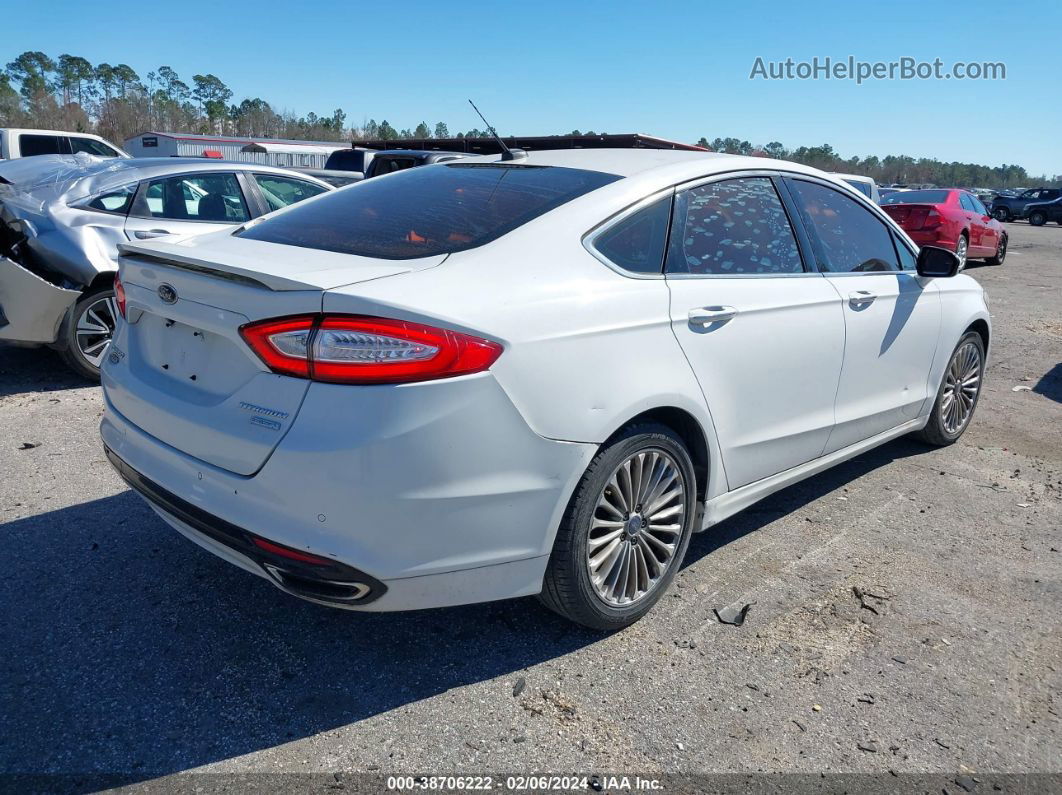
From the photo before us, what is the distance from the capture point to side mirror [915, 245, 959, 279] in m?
4.41

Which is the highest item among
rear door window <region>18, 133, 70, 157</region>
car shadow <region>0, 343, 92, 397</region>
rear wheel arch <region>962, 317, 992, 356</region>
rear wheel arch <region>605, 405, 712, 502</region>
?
rear door window <region>18, 133, 70, 157</region>

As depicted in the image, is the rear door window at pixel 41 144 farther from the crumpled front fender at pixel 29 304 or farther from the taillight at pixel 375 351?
the taillight at pixel 375 351

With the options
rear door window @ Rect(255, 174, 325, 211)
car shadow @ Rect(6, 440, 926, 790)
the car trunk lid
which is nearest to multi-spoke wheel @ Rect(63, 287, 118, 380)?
rear door window @ Rect(255, 174, 325, 211)

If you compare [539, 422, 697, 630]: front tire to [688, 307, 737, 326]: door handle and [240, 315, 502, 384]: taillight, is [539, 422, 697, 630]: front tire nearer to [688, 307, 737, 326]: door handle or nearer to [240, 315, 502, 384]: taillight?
[688, 307, 737, 326]: door handle

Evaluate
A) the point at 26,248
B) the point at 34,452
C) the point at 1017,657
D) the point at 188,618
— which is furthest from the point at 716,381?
the point at 26,248

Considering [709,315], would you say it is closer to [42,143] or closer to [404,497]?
[404,497]

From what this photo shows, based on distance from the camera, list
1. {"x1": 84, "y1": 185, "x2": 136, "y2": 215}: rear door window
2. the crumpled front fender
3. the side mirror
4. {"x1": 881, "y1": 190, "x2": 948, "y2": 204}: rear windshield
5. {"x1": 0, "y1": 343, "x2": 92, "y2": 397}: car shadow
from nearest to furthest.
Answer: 1. the side mirror
2. the crumpled front fender
3. {"x1": 0, "y1": 343, "x2": 92, "y2": 397}: car shadow
4. {"x1": 84, "y1": 185, "x2": 136, "y2": 215}: rear door window
5. {"x1": 881, "y1": 190, "x2": 948, "y2": 204}: rear windshield

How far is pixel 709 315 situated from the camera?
310 centimetres

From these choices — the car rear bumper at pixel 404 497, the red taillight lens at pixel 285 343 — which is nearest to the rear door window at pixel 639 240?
the car rear bumper at pixel 404 497

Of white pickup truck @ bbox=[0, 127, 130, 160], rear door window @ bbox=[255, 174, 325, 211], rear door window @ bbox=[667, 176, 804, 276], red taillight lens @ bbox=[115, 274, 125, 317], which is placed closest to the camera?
red taillight lens @ bbox=[115, 274, 125, 317]

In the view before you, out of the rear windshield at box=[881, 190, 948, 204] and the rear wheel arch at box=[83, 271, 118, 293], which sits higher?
the rear windshield at box=[881, 190, 948, 204]

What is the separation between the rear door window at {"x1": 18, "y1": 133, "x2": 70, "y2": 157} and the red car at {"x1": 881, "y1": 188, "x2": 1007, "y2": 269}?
15.4 metres

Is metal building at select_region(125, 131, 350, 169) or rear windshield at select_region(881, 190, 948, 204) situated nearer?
rear windshield at select_region(881, 190, 948, 204)

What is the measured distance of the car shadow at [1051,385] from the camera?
6.78 metres
